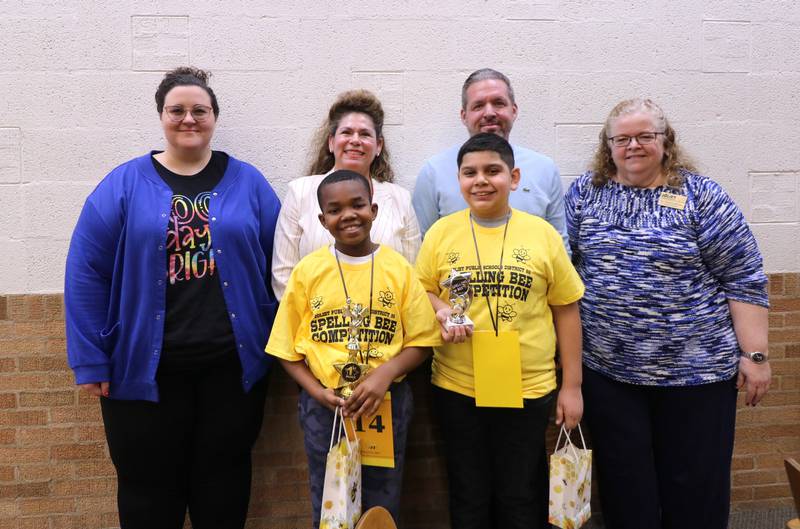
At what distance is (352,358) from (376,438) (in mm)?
309

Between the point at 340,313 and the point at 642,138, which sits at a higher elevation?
the point at 642,138

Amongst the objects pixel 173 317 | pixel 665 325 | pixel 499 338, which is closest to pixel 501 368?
pixel 499 338

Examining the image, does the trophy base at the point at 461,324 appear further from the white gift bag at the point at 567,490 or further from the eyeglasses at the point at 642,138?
the eyeglasses at the point at 642,138

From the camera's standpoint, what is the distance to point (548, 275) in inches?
82.4

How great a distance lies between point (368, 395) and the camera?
1932 mm

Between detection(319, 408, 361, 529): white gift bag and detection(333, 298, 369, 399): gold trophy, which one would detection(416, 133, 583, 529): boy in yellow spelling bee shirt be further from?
detection(319, 408, 361, 529): white gift bag

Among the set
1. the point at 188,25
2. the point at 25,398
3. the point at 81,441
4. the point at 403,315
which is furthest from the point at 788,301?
the point at 25,398

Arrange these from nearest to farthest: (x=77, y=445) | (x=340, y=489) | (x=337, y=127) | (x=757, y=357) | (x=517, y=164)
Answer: (x=340, y=489) → (x=757, y=357) → (x=337, y=127) → (x=517, y=164) → (x=77, y=445)

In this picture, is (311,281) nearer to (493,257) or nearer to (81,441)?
(493,257)

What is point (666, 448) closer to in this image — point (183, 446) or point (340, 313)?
point (340, 313)

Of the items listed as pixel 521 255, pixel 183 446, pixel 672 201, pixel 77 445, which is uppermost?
pixel 672 201

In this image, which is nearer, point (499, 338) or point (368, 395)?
point (368, 395)

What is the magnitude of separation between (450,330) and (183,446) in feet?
3.86

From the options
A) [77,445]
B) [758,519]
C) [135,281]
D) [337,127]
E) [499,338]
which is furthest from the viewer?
[758,519]
